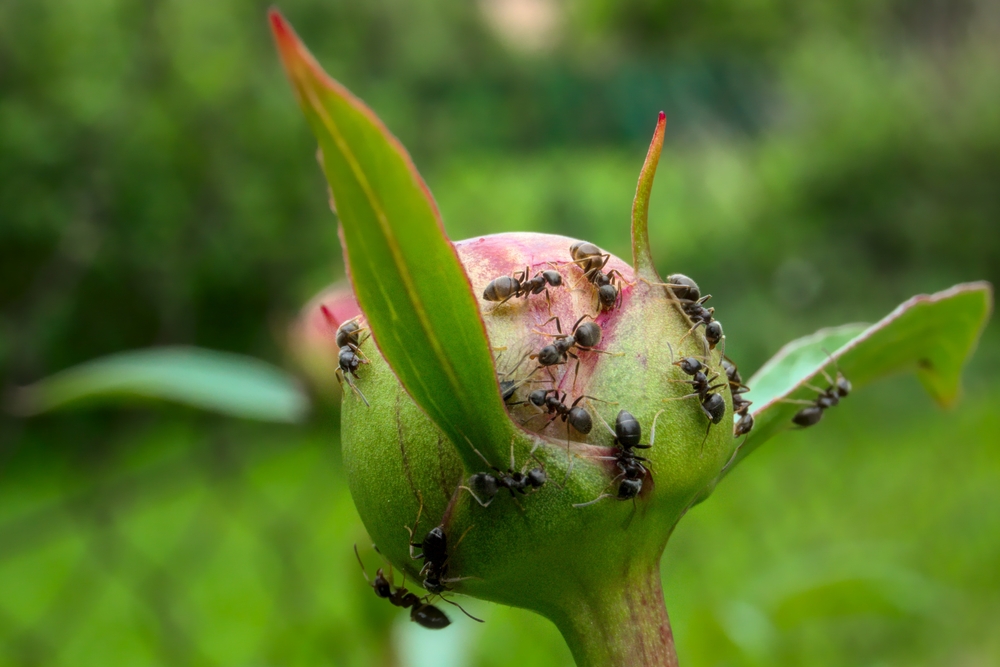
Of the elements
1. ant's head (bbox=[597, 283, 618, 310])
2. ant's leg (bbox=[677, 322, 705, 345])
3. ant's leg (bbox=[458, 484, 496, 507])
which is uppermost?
ant's head (bbox=[597, 283, 618, 310])

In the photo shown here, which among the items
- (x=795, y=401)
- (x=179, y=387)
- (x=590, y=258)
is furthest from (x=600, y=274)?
(x=179, y=387)

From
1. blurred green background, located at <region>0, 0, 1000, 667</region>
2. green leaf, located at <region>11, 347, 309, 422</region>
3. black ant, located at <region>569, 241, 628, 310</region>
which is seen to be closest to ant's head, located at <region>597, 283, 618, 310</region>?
black ant, located at <region>569, 241, 628, 310</region>

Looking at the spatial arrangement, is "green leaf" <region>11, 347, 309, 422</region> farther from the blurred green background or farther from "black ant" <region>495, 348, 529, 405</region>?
the blurred green background

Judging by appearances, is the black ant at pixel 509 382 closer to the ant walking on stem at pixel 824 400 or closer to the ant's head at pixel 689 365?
the ant's head at pixel 689 365

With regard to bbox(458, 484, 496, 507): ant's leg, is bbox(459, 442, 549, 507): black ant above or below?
above

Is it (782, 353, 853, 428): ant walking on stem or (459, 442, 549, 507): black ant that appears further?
(782, 353, 853, 428): ant walking on stem

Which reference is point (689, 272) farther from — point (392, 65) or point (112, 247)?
point (112, 247)

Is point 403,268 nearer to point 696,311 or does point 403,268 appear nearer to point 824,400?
point 696,311
